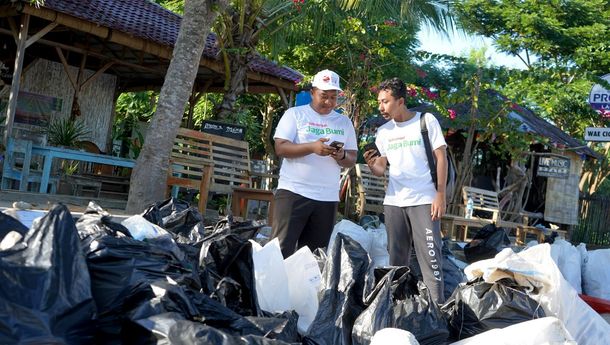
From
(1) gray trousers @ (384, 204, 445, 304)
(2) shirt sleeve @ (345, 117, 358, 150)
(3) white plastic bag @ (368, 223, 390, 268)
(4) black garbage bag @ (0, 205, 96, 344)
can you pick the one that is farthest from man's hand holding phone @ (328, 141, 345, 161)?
(4) black garbage bag @ (0, 205, 96, 344)

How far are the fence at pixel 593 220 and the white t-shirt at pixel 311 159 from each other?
57.2ft

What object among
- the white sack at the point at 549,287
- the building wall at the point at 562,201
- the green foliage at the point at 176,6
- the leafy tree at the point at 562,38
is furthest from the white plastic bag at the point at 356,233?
the green foliage at the point at 176,6

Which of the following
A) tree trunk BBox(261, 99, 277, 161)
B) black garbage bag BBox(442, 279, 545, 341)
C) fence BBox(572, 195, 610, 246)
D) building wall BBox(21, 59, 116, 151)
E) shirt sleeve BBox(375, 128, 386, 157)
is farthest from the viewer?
fence BBox(572, 195, 610, 246)

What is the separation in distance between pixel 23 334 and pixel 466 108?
13950 mm

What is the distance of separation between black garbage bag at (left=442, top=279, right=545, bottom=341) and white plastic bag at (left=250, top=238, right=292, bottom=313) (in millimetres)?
865

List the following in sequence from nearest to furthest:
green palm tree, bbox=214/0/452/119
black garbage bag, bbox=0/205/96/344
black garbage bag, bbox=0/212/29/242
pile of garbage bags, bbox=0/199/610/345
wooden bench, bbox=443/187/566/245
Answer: black garbage bag, bbox=0/205/96/344
pile of garbage bags, bbox=0/199/610/345
black garbage bag, bbox=0/212/29/242
wooden bench, bbox=443/187/566/245
green palm tree, bbox=214/0/452/119

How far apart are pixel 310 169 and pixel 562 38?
17977mm

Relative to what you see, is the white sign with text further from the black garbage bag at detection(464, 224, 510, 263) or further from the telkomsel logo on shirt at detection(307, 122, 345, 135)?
the telkomsel logo on shirt at detection(307, 122, 345, 135)

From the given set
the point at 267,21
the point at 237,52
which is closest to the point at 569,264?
the point at 237,52

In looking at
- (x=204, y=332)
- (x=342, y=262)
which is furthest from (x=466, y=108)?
(x=204, y=332)

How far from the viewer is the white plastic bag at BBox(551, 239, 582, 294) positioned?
6297 millimetres

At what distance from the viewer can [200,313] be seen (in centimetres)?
247

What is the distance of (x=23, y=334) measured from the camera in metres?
2.04

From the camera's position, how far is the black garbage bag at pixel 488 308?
348 cm
